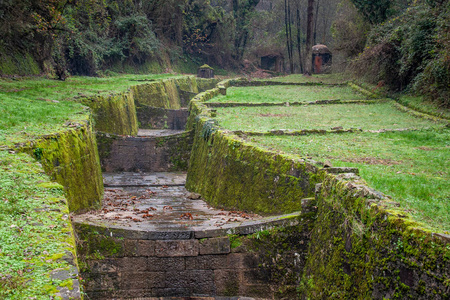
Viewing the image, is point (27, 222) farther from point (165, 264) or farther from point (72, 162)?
point (72, 162)

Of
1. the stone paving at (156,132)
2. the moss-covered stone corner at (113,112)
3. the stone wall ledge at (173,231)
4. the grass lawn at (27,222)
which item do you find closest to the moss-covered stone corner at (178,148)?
the moss-covered stone corner at (113,112)

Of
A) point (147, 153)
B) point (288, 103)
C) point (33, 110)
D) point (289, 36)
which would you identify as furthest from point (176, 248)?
point (289, 36)

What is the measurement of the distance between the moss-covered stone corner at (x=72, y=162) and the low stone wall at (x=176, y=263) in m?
1.26

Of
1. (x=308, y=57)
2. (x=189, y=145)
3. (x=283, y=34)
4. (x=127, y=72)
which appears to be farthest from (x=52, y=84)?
(x=283, y=34)

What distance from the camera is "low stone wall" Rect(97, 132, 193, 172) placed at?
18766mm

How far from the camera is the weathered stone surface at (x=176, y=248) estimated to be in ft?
25.8

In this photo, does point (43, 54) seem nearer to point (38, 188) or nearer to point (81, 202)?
point (81, 202)

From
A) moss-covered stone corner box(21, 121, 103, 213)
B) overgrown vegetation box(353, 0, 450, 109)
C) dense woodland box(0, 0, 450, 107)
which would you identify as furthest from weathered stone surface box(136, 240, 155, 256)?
overgrown vegetation box(353, 0, 450, 109)

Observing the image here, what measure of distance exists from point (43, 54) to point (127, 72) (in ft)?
51.5

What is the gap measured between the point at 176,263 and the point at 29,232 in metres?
3.75

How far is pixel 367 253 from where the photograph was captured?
16.5ft

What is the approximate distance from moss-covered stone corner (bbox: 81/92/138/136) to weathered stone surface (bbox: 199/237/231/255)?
32.7 ft

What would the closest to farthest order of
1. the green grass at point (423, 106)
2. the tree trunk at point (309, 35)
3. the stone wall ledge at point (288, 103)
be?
1. the green grass at point (423, 106)
2. the stone wall ledge at point (288, 103)
3. the tree trunk at point (309, 35)

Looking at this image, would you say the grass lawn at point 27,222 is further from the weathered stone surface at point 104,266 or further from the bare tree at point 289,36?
the bare tree at point 289,36
